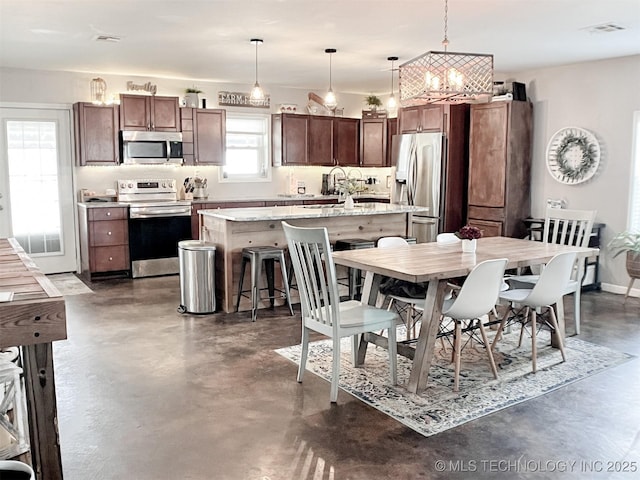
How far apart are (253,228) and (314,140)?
11.7ft

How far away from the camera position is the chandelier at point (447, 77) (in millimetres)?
3879

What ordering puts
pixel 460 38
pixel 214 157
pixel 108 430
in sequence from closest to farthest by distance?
pixel 108 430 < pixel 460 38 < pixel 214 157

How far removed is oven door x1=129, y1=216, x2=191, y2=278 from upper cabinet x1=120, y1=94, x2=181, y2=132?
118cm


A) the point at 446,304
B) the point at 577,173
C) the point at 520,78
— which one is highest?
the point at 520,78

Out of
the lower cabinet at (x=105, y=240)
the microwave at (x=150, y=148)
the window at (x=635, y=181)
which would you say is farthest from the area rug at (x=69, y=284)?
the window at (x=635, y=181)

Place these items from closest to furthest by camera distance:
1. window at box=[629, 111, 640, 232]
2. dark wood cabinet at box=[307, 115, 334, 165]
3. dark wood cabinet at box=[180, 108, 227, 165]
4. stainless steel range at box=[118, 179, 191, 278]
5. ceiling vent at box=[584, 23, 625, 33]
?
ceiling vent at box=[584, 23, 625, 33]
window at box=[629, 111, 640, 232]
stainless steel range at box=[118, 179, 191, 278]
dark wood cabinet at box=[180, 108, 227, 165]
dark wood cabinet at box=[307, 115, 334, 165]

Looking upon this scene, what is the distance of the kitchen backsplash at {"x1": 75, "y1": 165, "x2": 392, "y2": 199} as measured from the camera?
24.7 feet

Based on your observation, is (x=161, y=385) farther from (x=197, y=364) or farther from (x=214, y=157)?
(x=214, y=157)

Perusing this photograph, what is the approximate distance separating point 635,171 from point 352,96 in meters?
4.57

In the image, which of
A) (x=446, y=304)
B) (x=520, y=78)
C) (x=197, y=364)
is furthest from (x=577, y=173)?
(x=197, y=364)

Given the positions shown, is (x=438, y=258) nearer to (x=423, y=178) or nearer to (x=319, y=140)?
(x=423, y=178)

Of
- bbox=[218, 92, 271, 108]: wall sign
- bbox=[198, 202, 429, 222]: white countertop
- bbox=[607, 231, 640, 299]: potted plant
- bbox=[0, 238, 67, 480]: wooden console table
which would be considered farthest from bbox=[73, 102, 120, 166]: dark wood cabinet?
bbox=[607, 231, 640, 299]: potted plant

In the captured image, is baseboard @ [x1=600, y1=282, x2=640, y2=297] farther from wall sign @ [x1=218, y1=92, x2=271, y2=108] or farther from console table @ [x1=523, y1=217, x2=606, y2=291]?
wall sign @ [x1=218, y1=92, x2=271, y2=108]

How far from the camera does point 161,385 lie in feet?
12.2
